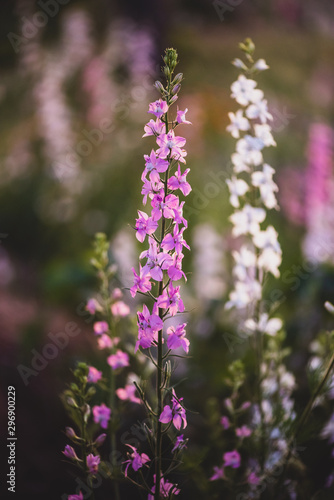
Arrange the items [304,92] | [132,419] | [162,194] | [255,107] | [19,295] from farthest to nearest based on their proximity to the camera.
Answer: [304,92]
[19,295]
[132,419]
[255,107]
[162,194]

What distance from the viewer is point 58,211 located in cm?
471

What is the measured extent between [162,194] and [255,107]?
610mm

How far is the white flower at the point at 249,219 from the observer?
1.50 meters

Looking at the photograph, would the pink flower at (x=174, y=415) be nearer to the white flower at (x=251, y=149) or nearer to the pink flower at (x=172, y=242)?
the pink flower at (x=172, y=242)

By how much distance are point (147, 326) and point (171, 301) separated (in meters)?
0.07

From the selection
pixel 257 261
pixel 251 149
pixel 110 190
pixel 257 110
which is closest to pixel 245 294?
pixel 257 261

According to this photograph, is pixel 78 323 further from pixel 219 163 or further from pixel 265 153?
pixel 265 153

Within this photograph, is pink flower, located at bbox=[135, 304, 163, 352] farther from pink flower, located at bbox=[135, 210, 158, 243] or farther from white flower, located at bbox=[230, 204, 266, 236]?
white flower, located at bbox=[230, 204, 266, 236]

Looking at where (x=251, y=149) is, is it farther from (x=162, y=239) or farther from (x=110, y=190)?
(x=110, y=190)

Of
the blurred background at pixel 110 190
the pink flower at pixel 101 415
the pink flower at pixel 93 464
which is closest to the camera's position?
the pink flower at pixel 93 464

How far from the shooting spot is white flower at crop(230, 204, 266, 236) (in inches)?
59.2

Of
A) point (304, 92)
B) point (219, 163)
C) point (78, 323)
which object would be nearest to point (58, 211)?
point (78, 323)

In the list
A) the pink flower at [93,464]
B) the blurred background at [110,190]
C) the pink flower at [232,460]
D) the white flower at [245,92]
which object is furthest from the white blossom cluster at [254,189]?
the pink flower at [93,464]

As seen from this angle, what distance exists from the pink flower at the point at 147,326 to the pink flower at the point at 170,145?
0.32m
